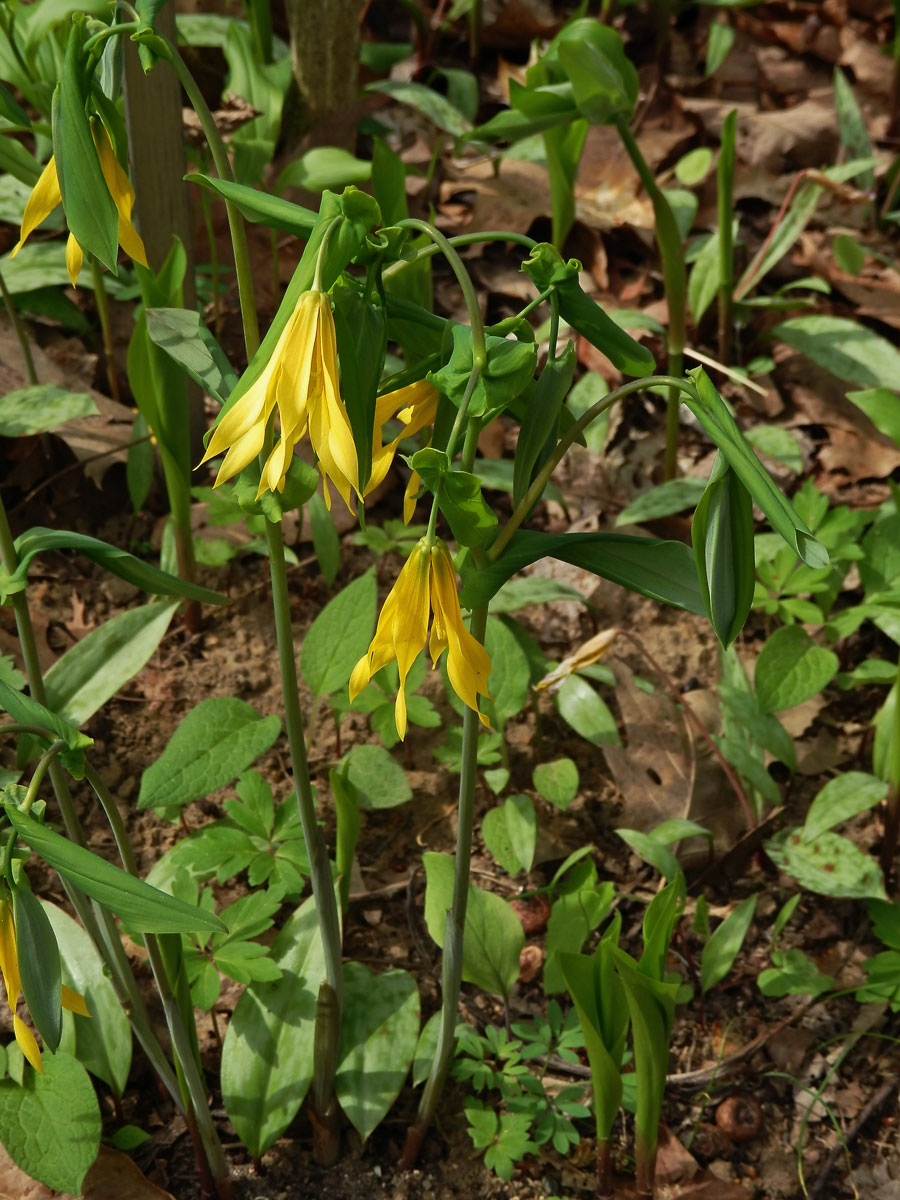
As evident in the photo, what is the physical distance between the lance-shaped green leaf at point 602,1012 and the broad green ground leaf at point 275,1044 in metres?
0.39

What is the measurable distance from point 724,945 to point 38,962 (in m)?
1.06

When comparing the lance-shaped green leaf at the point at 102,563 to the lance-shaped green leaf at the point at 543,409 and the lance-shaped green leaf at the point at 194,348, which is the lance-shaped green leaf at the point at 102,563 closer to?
the lance-shaped green leaf at the point at 194,348

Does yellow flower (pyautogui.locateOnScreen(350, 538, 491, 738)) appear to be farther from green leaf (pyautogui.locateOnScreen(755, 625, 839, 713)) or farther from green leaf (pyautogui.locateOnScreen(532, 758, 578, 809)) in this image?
green leaf (pyautogui.locateOnScreen(755, 625, 839, 713))

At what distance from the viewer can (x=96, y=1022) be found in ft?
5.08

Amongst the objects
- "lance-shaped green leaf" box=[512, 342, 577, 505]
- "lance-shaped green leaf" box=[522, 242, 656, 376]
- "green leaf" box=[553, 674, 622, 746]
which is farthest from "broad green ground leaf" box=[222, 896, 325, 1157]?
"lance-shaped green leaf" box=[522, 242, 656, 376]

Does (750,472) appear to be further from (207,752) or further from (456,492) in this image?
(207,752)

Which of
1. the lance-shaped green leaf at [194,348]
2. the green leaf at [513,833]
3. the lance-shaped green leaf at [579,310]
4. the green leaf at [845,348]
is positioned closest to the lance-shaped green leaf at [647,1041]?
the green leaf at [513,833]

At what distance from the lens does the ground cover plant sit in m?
0.99

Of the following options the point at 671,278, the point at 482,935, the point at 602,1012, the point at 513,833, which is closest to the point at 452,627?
the point at 602,1012

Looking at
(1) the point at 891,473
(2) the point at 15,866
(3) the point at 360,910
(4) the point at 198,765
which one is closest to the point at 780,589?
(1) the point at 891,473

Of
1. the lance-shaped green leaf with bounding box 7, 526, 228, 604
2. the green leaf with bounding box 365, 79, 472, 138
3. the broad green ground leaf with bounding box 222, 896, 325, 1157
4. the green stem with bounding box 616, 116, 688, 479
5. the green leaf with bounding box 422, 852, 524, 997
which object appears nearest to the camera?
the lance-shaped green leaf with bounding box 7, 526, 228, 604

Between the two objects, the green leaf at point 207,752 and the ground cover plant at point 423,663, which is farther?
the green leaf at point 207,752

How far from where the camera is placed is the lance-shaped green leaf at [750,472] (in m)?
0.92

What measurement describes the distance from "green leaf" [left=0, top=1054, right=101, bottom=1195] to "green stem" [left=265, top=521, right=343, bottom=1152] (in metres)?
0.29
